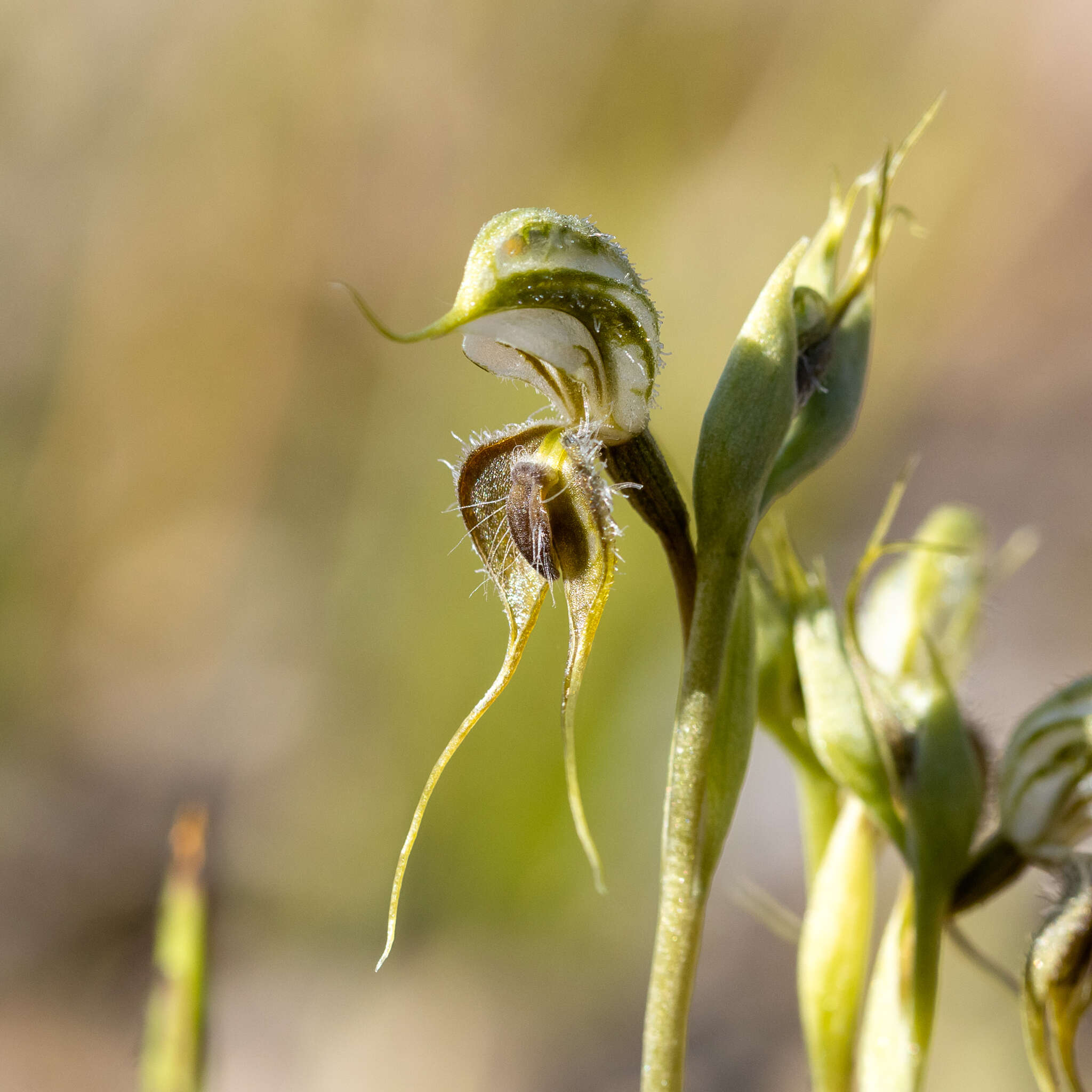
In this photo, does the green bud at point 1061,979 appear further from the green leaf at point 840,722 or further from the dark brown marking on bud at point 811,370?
the dark brown marking on bud at point 811,370

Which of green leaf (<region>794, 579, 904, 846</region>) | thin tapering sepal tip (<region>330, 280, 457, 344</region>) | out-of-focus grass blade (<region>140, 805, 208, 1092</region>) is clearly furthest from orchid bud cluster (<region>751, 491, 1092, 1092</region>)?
out-of-focus grass blade (<region>140, 805, 208, 1092</region>)

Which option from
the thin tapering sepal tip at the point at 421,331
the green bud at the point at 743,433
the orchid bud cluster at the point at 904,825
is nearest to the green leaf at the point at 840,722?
the orchid bud cluster at the point at 904,825

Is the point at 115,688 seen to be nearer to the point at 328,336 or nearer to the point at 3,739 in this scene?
the point at 3,739

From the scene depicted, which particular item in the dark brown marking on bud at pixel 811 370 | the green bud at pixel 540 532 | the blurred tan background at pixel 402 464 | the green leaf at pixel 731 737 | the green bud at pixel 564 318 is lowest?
the green leaf at pixel 731 737

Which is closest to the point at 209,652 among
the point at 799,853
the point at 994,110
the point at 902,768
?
the point at 799,853

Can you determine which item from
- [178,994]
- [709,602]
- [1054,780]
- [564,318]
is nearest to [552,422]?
[564,318]

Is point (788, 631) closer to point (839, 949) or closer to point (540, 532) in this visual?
point (839, 949)

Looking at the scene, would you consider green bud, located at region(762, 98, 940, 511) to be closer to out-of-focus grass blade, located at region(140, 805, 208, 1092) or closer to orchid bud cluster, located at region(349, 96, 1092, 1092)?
orchid bud cluster, located at region(349, 96, 1092, 1092)
